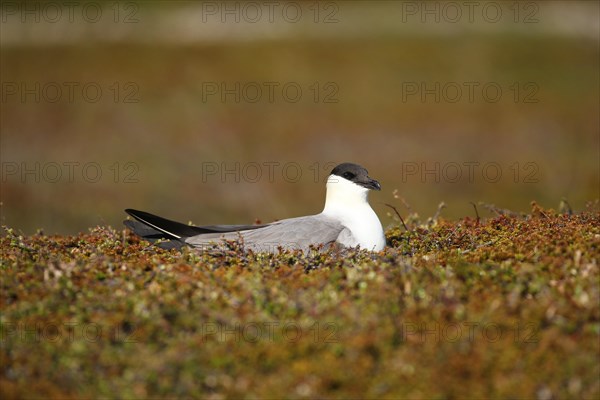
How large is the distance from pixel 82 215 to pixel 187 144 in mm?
4639

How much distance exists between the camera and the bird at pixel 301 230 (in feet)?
25.7

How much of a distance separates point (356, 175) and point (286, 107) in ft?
50.9

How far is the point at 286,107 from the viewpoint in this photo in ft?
78.9

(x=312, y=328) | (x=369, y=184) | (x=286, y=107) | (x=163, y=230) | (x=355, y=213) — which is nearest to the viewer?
(x=312, y=328)

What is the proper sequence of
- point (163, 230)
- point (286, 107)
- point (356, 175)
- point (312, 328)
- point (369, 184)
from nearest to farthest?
point (312, 328), point (163, 230), point (369, 184), point (356, 175), point (286, 107)

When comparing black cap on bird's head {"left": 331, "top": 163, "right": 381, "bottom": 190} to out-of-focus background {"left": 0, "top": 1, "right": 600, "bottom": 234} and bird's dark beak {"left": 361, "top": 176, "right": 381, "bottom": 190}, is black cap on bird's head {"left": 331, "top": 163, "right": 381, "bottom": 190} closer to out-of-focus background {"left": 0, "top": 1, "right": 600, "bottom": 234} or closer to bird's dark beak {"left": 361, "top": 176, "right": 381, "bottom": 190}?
bird's dark beak {"left": 361, "top": 176, "right": 381, "bottom": 190}

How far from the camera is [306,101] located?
79.9 ft

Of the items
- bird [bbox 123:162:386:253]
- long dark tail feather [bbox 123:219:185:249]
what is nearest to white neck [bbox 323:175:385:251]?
bird [bbox 123:162:386:253]

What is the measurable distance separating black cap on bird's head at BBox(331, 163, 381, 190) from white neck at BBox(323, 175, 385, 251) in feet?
0.16

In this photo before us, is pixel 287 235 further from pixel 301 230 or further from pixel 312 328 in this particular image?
pixel 312 328

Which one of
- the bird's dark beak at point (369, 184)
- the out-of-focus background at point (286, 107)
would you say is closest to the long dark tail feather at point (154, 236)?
the bird's dark beak at point (369, 184)

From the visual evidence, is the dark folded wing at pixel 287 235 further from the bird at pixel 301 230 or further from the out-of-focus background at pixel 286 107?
the out-of-focus background at pixel 286 107

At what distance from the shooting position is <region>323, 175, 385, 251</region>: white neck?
7.98 m

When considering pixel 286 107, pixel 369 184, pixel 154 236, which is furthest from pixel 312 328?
pixel 286 107
